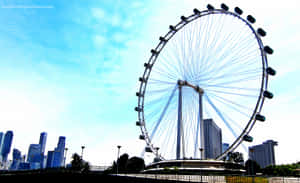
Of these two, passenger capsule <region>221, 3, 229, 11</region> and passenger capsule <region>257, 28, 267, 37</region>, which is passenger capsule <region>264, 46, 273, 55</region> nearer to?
passenger capsule <region>257, 28, 267, 37</region>

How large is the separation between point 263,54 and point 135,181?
2582 centimetres

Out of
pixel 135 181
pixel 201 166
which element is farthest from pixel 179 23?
pixel 135 181

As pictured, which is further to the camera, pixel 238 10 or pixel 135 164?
pixel 135 164

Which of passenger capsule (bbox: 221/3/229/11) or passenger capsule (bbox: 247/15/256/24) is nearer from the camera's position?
passenger capsule (bbox: 247/15/256/24)

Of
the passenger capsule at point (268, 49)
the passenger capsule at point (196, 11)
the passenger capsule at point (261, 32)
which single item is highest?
the passenger capsule at point (196, 11)

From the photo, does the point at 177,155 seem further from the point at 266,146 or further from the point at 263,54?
the point at 266,146

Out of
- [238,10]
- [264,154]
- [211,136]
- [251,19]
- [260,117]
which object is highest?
[238,10]

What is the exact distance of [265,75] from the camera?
37.3m

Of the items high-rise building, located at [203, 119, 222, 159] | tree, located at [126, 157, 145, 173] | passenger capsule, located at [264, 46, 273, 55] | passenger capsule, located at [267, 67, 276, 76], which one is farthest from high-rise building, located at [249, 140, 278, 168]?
passenger capsule, located at [264, 46, 273, 55]

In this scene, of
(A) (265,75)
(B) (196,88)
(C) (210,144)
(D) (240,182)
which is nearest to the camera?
(D) (240,182)

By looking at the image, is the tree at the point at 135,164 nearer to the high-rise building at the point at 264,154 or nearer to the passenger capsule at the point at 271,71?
the passenger capsule at the point at 271,71

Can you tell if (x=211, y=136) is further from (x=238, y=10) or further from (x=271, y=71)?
(x=238, y=10)

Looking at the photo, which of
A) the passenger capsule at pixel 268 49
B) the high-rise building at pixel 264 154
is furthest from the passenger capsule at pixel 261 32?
the high-rise building at pixel 264 154

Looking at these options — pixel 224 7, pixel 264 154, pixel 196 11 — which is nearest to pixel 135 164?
pixel 196 11
